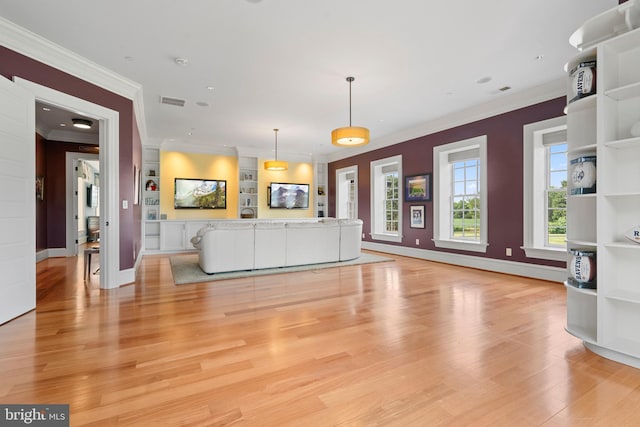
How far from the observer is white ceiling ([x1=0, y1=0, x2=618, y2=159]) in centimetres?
288

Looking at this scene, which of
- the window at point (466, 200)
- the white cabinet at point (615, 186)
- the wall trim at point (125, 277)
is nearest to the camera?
the white cabinet at point (615, 186)

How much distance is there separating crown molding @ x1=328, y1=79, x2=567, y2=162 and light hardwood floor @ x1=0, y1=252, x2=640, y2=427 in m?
3.01

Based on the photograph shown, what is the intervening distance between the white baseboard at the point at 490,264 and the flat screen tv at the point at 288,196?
3.36m

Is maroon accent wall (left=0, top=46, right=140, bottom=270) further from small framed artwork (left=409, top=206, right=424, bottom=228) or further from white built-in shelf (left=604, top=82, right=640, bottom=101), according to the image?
small framed artwork (left=409, top=206, right=424, bottom=228)

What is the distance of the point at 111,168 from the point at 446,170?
601cm

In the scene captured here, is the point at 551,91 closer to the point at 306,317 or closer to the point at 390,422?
the point at 306,317

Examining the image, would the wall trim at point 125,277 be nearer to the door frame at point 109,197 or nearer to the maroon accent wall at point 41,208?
the door frame at point 109,197

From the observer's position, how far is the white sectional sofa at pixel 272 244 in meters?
5.05

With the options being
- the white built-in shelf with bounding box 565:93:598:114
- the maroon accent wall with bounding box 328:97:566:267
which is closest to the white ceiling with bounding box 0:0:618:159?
the maroon accent wall with bounding box 328:97:566:267

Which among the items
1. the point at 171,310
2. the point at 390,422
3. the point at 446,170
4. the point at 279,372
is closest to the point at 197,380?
the point at 279,372

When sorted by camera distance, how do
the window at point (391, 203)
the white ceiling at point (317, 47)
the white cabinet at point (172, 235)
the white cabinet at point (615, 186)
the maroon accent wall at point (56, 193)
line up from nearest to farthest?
the white cabinet at point (615, 186) → the white ceiling at point (317, 47) → the maroon accent wall at point (56, 193) → the white cabinet at point (172, 235) → the window at point (391, 203)

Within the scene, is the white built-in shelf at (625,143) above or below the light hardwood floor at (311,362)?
above

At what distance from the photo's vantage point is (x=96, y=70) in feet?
13.0

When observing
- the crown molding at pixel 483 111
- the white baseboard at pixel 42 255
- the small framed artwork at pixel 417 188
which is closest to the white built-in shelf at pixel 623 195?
the crown molding at pixel 483 111
